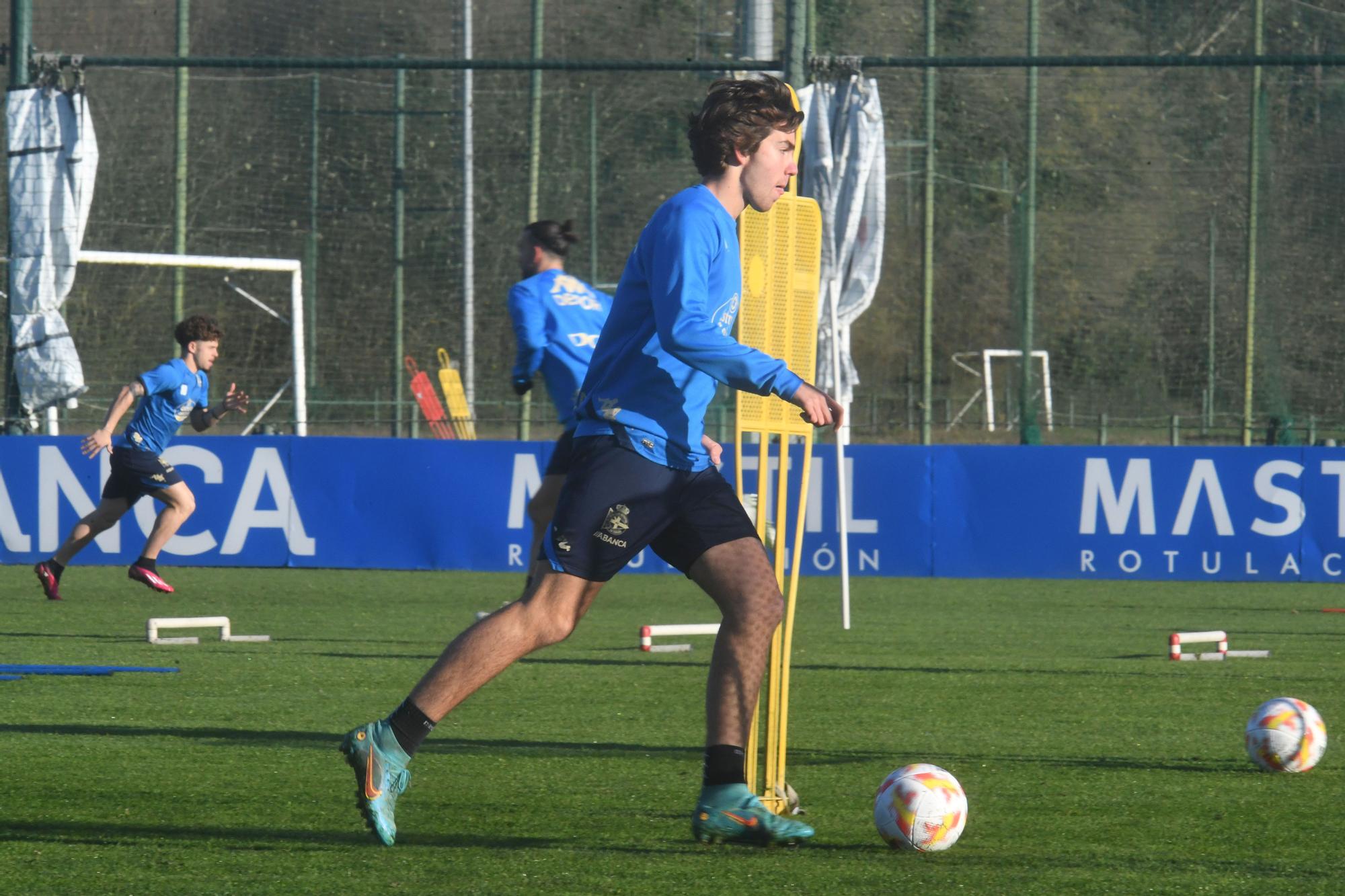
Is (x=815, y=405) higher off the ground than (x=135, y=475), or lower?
higher

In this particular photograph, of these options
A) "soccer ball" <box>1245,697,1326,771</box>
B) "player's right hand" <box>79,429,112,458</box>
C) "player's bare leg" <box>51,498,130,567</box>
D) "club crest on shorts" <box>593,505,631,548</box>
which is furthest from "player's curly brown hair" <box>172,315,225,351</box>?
"club crest on shorts" <box>593,505,631,548</box>

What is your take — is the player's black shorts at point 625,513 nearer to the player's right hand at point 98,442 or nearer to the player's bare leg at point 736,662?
the player's bare leg at point 736,662

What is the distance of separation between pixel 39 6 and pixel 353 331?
8.92 m

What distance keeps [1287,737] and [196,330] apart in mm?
8437

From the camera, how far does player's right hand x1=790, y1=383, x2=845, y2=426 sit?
4.41 m

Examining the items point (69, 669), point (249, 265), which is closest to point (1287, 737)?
point (69, 669)

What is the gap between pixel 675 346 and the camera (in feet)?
14.7

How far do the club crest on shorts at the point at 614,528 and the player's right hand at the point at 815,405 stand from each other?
0.52 m

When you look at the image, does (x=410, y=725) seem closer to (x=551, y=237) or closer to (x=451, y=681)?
(x=451, y=681)

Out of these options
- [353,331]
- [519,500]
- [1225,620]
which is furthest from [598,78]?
[1225,620]

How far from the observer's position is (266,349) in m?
31.4

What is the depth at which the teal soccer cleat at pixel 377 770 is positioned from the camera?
4.52 m

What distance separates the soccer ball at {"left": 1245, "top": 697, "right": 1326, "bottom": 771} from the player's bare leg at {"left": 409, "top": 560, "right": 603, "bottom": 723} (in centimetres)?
251

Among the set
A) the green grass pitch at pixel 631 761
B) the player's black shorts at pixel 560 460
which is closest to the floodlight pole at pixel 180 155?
the green grass pitch at pixel 631 761
